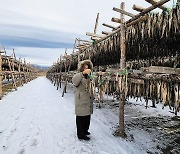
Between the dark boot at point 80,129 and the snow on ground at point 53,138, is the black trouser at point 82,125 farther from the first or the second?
the snow on ground at point 53,138

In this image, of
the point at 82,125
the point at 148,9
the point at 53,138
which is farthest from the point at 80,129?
the point at 148,9

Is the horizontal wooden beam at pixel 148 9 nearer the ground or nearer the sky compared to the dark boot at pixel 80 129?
nearer the sky

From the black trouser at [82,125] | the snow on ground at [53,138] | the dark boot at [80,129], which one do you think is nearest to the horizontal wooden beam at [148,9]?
the black trouser at [82,125]

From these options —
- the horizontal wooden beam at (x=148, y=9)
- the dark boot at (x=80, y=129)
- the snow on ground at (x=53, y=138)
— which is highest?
the horizontal wooden beam at (x=148, y=9)

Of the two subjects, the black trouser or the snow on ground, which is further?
the black trouser

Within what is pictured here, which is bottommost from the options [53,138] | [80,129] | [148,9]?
[53,138]

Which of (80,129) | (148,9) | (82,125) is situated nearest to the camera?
(148,9)

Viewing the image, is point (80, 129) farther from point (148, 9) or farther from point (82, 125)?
point (148, 9)

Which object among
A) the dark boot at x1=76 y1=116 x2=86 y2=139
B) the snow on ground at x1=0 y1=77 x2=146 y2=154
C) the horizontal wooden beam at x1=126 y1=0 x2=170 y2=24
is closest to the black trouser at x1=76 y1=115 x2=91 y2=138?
the dark boot at x1=76 y1=116 x2=86 y2=139

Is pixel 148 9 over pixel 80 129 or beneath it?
over

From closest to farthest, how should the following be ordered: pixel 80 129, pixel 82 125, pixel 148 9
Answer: pixel 148 9 < pixel 80 129 < pixel 82 125

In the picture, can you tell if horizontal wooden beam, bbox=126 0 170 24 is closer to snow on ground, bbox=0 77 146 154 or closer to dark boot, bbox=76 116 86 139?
dark boot, bbox=76 116 86 139

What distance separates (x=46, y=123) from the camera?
7039 millimetres

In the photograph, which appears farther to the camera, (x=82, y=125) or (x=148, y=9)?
(x=82, y=125)
